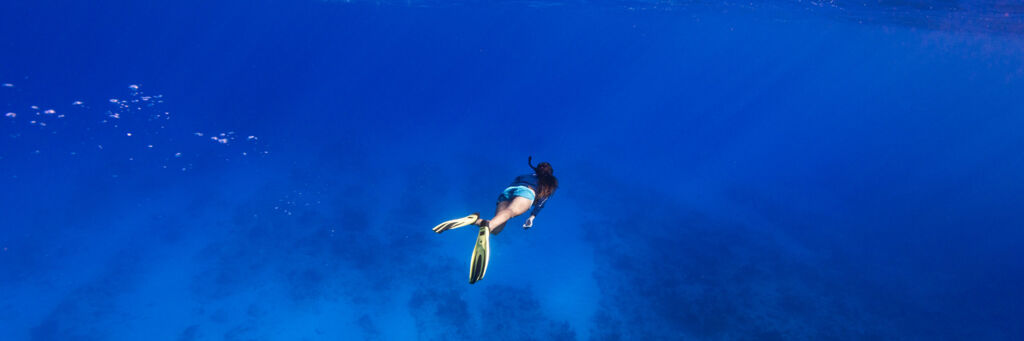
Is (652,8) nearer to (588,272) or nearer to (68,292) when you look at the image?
(588,272)

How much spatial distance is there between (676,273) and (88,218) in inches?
839

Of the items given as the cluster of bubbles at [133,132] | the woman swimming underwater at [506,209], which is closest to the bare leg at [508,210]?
the woman swimming underwater at [506,209]

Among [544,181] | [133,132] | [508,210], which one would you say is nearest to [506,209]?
[508,210]

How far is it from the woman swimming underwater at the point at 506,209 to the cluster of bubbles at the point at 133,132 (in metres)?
21.3

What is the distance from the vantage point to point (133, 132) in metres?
25.7

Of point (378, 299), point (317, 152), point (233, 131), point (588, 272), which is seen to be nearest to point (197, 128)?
point (233, 131)

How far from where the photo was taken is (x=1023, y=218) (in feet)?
81.8

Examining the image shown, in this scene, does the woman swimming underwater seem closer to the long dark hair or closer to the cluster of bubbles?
the long dark hair

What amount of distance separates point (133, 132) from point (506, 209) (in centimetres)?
3063

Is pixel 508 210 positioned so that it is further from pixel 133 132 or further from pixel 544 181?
pixel 133 132

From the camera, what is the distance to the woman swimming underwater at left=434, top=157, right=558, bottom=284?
4395 millimetres

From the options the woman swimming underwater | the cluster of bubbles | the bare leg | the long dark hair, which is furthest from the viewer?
the cluster of bubbles

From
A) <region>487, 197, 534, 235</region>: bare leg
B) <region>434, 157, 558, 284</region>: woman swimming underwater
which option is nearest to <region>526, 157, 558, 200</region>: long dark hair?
<region>434, 157, 558, 284</region>: woman swimming underwater

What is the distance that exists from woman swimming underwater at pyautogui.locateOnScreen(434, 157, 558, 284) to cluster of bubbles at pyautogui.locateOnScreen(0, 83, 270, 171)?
2126 cm
